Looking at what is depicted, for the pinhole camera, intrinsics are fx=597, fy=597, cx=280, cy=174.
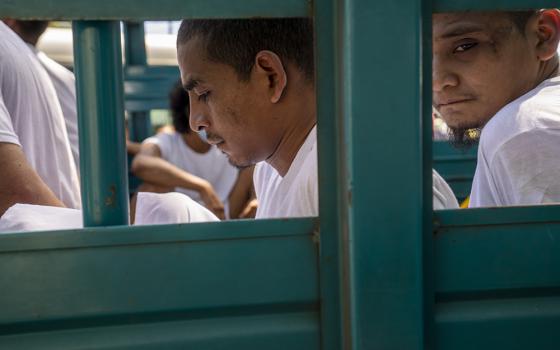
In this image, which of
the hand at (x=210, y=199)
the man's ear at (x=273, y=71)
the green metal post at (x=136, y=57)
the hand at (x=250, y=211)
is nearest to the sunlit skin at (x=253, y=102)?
the man's ear at (x=273, y=71)

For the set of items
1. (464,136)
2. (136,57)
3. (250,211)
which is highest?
(136,57)

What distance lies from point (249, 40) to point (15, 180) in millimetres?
621

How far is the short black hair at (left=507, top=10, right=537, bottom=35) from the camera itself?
58.5 inches

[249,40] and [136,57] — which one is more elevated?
[136,57]

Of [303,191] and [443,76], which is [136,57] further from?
[303,191]

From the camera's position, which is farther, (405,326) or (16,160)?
(16,160)

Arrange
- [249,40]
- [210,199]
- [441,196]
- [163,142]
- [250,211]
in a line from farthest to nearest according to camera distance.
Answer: [163,142] < [250,211] < [210,199] < [249,40] < [441,196]

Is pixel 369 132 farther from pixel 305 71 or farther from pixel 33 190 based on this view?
pixel 33 190

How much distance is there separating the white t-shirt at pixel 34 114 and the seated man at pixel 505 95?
109cm

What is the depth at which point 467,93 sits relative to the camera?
5.15 feet

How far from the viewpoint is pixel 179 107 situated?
159 inches

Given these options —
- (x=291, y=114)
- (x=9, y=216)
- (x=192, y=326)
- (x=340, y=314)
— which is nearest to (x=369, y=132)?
(x=340, y=314)

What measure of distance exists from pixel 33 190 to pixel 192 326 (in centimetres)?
66

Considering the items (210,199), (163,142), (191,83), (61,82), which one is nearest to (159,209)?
(191,83)
